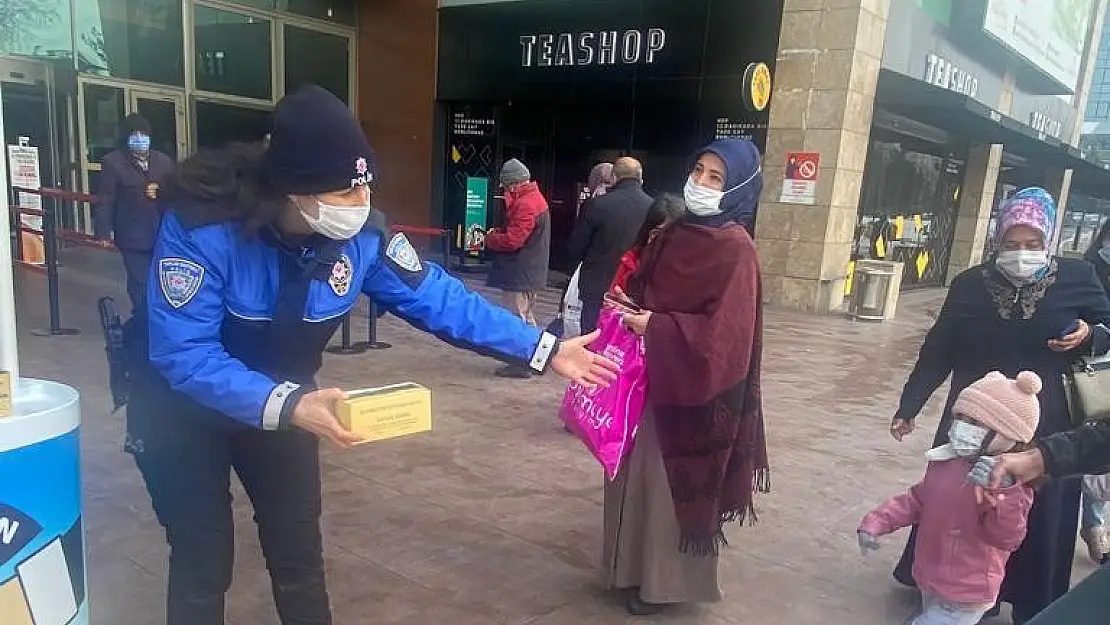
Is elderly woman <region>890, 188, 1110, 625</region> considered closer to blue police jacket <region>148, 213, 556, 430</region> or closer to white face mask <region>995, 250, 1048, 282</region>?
white face mask <region>995, 250, 1048, 282</region>

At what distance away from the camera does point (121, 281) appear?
9.89 meters

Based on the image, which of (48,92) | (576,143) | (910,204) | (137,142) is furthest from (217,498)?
(910,204)

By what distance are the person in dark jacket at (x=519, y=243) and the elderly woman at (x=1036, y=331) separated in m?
4.00

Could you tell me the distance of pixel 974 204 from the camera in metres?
16.2

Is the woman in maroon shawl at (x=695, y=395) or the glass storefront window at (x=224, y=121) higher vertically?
the glass storefront window at (x=224, y=121)

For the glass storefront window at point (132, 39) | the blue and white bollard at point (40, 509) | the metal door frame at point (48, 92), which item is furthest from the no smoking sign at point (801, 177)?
the metal door frame at point (48, 92)

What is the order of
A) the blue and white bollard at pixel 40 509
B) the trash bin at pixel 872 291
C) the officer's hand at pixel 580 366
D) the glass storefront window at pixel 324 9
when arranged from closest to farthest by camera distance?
the blue and white bollard at pixel 40 509
the officer's hand at pixel 580 366
the trash bin at pixel 872 291
the glass storefront window at pixel 324 9

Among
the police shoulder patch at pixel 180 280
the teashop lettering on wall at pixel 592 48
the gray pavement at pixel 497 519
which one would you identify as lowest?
the gray pavement at pixel 497 519

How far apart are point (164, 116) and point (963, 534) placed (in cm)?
1347

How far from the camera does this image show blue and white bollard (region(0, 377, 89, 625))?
1.70m

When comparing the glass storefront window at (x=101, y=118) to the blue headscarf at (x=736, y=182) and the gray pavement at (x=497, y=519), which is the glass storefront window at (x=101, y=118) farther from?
the blue headscarf at (x=736, y=182)

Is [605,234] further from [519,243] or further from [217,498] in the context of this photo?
[217,498]

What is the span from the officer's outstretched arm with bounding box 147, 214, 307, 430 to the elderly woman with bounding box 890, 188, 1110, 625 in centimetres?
253

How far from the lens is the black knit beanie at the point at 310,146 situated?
1.91 metres
